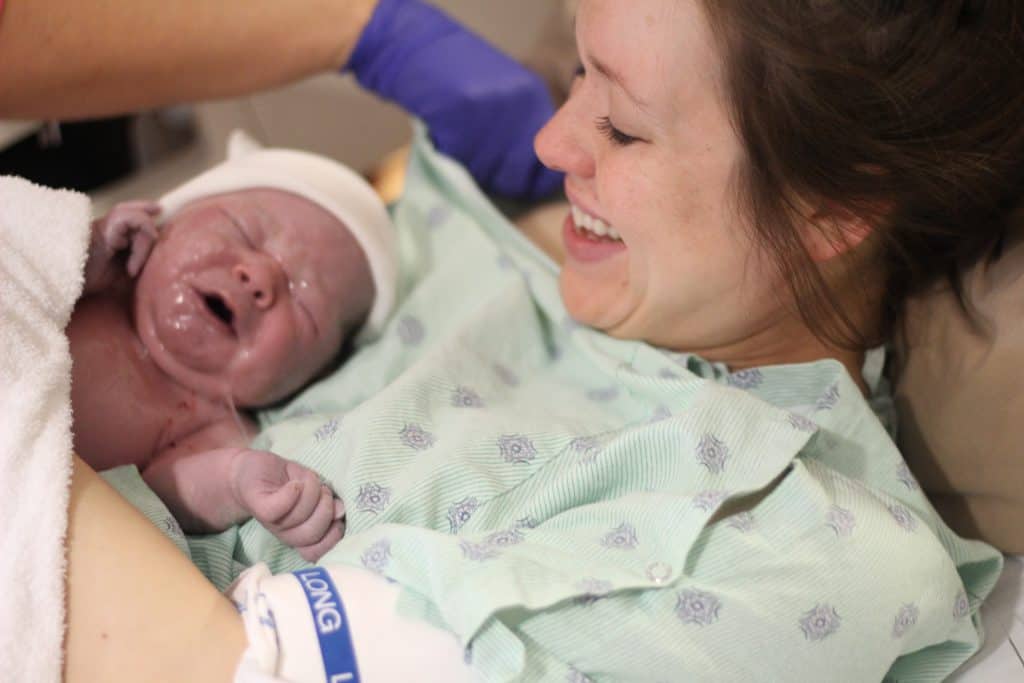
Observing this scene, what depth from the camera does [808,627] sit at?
81cm

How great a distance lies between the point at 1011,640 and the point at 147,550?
76 centimetres

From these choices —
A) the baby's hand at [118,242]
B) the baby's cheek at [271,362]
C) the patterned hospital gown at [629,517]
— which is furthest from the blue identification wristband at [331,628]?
the baby's hand at [118,242]

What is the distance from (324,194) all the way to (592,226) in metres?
0.32

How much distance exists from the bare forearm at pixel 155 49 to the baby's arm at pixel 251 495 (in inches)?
A: 17.0

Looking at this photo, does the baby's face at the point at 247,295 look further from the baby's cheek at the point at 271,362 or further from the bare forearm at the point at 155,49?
the bare forearm at the point at 155,49

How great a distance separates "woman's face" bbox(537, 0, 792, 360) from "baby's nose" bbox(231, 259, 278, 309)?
0.31m

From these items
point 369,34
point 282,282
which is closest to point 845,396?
point 282,282

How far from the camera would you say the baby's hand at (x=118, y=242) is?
1.05m

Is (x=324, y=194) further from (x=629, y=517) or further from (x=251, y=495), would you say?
(x=629, y=517)

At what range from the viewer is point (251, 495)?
0.89m

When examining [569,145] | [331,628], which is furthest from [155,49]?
[331,628]

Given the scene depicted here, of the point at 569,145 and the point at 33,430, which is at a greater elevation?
the point at 569,145

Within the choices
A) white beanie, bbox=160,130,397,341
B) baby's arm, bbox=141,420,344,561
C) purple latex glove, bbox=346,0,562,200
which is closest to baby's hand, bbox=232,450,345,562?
baby's arm, bbox=141,420,344,561

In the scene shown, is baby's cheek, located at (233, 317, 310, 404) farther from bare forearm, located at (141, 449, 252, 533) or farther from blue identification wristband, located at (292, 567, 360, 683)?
blue identification wristband, located at (292, 567, 360, 683)
